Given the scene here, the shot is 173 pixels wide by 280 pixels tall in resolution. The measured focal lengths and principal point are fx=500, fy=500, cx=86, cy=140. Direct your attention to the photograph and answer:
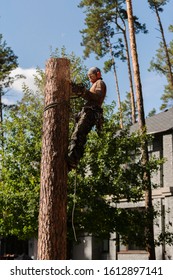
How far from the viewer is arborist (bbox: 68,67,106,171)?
8.05m

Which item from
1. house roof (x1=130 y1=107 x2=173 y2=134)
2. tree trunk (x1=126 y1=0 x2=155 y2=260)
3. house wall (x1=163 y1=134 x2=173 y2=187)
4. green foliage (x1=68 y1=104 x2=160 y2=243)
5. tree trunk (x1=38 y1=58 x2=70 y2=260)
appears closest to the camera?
tree trunk (x1=38 y1=58 x2=70 y2=260)

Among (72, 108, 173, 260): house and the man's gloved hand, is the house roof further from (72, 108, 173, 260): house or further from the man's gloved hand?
the man's gloved hand

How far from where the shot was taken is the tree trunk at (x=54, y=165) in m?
7.52

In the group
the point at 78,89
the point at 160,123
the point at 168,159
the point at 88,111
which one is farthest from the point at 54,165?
the point at 160,123

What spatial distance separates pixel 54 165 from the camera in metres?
7.71

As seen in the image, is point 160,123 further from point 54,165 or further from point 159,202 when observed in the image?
point 54,165

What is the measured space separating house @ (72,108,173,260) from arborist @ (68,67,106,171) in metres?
13.2

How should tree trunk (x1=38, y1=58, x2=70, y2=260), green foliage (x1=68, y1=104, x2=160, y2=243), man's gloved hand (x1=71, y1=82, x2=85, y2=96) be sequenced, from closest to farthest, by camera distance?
tree trunk (x1=38, y1=58, x2=70, y2=260)
man's gloved hand (x1=71, y1=82, x2=85, y2=96)
green foliage (x1=68, y1=104, x2=160, y2=243)

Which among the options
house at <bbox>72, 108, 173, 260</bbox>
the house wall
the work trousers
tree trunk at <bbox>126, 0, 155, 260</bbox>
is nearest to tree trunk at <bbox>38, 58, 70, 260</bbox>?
the work trousers

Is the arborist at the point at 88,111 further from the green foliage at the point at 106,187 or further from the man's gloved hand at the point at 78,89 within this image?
the green foliage at the point at 106,187

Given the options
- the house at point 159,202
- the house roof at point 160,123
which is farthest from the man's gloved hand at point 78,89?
the house roof at point 160,123

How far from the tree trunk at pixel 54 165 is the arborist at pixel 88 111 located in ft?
0.63

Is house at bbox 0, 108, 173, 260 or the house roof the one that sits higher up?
the house roof

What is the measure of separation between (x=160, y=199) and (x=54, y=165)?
15624 millimetres
